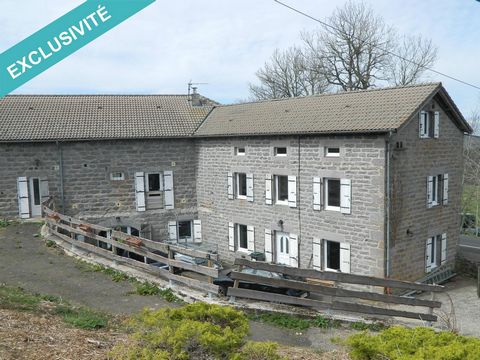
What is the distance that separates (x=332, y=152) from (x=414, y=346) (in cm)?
1181

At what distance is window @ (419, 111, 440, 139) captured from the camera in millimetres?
16406

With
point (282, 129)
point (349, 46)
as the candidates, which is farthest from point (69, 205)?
point (349, 46)

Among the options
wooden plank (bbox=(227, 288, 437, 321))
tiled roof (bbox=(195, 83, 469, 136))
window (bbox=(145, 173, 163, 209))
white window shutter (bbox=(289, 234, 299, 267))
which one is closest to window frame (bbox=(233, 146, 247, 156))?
tiled roof (bbox=(195, 83, 469, 136))

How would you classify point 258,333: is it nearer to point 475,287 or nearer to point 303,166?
point 303,166

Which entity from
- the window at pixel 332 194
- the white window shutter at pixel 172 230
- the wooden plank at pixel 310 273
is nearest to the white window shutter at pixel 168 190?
the white window shutter at pixel 172 230

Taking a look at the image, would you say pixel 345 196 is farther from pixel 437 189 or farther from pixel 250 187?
pixel 250 187

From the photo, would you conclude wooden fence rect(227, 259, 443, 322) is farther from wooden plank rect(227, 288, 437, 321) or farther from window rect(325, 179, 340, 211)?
window rect(325, 179, 340, 211)

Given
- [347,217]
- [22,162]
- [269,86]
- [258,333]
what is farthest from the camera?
[269,86]

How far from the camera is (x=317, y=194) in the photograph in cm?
1639

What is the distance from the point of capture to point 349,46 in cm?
3522

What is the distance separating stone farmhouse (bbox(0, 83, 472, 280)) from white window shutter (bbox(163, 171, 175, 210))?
5 cm

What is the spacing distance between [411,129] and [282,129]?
4.68m

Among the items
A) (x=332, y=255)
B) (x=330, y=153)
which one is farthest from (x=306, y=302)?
(x=330, y=153)

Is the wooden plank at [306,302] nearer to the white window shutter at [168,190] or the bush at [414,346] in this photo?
the bush at [414,346]
